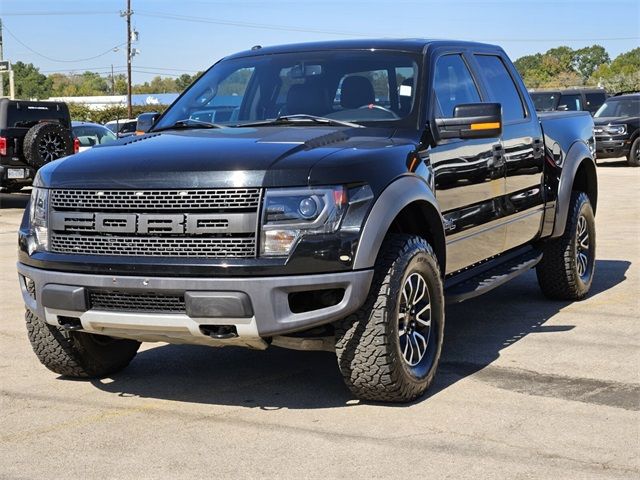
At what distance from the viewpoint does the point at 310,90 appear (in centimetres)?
624

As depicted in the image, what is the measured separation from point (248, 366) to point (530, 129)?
269 cm

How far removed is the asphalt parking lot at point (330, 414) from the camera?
438 centimetres

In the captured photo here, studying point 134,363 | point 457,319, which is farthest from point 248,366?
point 457,319

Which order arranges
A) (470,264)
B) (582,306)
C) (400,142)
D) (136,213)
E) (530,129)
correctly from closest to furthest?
(136,213), (400,142), (470,264), (530,129), (582,306)

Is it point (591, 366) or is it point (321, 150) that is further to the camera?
point (591, 366)

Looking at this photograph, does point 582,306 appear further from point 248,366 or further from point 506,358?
point 248,366

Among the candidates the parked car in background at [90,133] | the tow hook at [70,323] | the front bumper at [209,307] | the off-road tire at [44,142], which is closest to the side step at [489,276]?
the front bumper at [209,307]

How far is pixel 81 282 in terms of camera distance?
5012 millimetres


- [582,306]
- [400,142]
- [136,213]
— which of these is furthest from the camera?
[582,306]

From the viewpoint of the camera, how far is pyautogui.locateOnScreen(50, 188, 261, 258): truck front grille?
A: 4.77m

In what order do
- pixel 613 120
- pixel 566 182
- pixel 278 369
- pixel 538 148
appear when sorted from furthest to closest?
pixel 613 120
pixel 566 182
pixel 538 148
pixel 278 369

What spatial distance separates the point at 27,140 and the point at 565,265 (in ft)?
38.8


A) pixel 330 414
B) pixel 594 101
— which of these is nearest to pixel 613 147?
pixel 594 101

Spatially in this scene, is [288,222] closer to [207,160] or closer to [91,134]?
[207,160]
